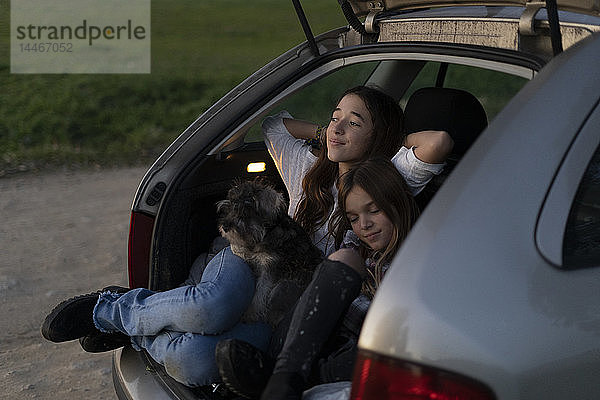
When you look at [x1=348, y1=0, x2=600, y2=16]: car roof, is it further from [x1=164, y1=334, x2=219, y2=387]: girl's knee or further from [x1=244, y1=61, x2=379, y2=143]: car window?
[x1=164, y1=334, x2=219, y2=387]: girl's knee

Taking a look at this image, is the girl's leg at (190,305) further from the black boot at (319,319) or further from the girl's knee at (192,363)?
the black boot at (319,319)

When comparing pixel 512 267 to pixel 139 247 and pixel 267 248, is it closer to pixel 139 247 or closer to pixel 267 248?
pixel 267 248

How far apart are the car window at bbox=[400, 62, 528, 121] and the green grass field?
19.0 ft

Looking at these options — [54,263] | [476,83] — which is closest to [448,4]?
[476,83]

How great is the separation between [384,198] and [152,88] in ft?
36.7

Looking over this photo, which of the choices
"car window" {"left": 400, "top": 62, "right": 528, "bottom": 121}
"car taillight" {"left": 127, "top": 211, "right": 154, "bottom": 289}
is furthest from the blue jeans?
"car window" {"left": 400, "top": 62, "right": 528, "bottom": 121}

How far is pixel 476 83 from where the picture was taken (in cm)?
454

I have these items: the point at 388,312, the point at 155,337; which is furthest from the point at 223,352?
the point at 388,312

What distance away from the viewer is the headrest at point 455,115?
3.47 meters

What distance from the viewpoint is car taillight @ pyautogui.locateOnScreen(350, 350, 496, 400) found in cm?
154

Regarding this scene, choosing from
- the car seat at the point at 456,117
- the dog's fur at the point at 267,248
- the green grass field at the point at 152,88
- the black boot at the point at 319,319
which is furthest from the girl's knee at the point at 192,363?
the green grass field at the point at 152,88

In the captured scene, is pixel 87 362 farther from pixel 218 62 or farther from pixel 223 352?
pixel 218 62

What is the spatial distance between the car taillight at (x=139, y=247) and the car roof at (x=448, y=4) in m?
1.27

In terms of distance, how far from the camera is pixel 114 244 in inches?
253
